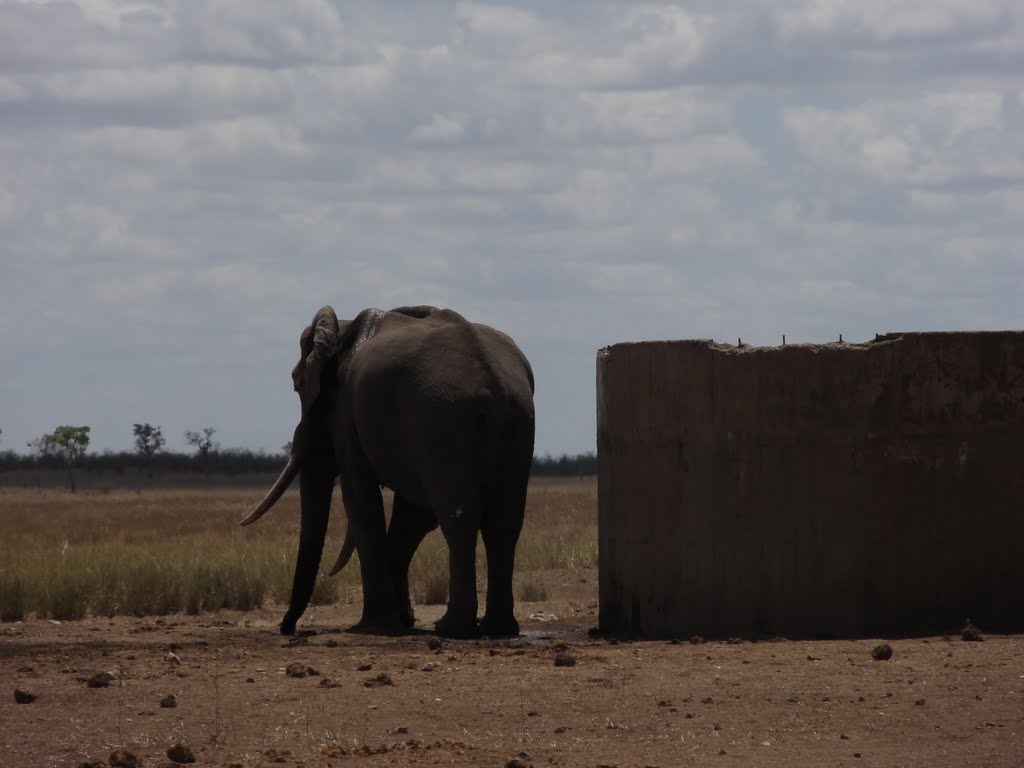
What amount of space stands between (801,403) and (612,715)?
337 cm

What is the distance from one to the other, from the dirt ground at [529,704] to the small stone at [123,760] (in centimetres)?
11

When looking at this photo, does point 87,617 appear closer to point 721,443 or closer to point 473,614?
point 473,614

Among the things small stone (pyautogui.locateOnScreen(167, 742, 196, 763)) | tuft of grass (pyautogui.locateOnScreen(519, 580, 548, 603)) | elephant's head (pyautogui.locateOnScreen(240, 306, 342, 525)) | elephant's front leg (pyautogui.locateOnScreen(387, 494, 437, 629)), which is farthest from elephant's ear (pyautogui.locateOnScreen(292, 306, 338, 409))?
small stone (pyautogui.locateOnScreen(167, 742, 196, 763))

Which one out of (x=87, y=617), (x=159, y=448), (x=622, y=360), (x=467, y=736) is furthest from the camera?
(x=159, y=448)

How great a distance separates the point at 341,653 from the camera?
12320 millimetres

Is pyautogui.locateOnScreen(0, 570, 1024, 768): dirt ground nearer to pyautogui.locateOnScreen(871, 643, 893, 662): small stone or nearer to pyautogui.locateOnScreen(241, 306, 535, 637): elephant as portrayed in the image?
pyautogui.locateOnScreen(871, 643, 893, 662): small stone

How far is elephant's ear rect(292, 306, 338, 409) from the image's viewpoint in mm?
14852

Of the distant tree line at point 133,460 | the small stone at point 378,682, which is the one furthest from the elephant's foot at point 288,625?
the distant tree line at point 133,460

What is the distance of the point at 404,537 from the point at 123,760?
694 centimetres

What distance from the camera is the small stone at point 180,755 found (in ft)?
27.8

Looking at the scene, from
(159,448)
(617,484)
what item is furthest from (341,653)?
(159,448)

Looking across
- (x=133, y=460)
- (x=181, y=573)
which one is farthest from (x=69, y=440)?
(x=181, y=573)

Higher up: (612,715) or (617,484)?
(617,484)

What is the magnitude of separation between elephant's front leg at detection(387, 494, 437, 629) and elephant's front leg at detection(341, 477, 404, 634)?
0.26m
